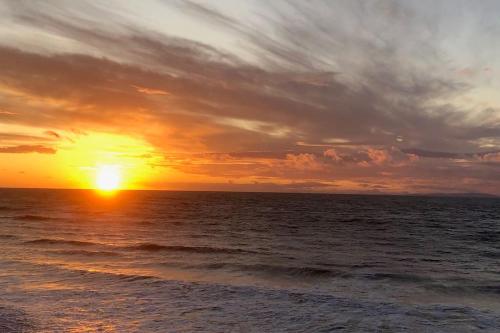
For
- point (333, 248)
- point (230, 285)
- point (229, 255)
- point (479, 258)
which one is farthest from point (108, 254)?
point (479, 258)

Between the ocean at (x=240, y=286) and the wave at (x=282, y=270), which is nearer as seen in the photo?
the ocean at (x=240, y=286)

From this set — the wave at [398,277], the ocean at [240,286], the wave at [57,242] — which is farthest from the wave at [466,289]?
the wave at [57,242]

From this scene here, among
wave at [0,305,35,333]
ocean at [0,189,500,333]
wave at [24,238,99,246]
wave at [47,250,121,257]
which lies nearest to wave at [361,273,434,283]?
ocean at [0,189,500,333]

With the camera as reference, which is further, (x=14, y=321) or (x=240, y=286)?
(x=240, y=286)

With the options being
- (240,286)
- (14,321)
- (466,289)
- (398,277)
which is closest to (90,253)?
(240,286)

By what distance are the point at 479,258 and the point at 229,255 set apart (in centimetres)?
2196

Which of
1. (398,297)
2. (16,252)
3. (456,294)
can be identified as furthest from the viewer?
(16,252)

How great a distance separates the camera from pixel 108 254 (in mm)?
34406

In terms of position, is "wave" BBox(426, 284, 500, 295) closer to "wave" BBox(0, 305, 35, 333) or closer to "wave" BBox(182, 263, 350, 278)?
"wave" BBox(182, 263, 350, 278)

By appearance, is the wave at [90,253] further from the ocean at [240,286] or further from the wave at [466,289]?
the wave at [466,289]

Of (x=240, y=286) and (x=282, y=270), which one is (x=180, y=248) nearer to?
(x=282, y=270)

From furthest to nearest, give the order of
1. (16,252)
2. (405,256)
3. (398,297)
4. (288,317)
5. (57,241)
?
(57,241) → (405,256) → (16,252) → (398,297) → (288,317)

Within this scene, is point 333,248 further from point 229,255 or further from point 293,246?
point 229,255

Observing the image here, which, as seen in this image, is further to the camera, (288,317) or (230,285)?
(230,285)
